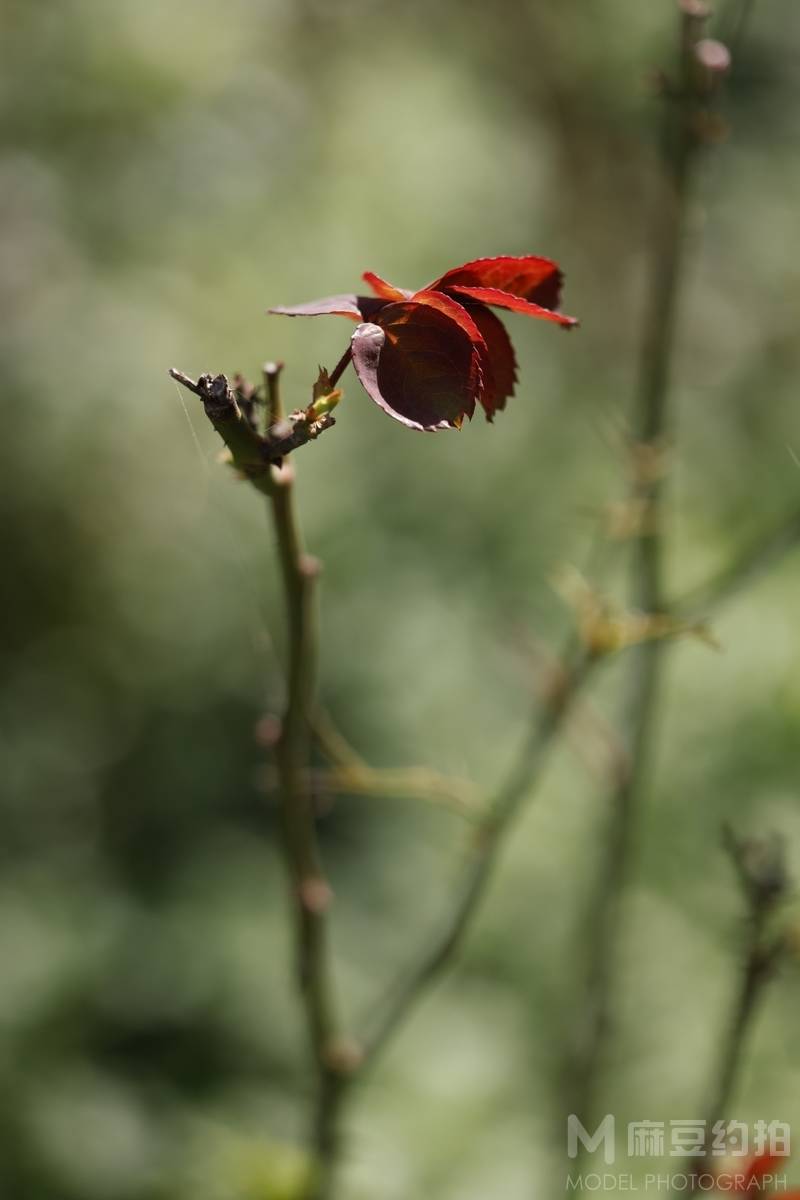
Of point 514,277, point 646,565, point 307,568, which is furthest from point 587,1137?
point 514,277

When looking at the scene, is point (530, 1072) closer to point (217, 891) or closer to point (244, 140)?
point (217, 891)

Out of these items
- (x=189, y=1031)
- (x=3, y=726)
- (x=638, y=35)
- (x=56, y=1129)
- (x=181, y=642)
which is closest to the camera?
(x=56, y=1129)

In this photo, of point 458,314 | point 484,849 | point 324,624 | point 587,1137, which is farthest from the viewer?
point 324,624

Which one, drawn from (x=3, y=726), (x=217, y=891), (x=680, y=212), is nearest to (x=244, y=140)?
(x=3, y=726)

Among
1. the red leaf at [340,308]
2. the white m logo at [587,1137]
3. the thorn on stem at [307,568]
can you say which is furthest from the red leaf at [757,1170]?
the red leaf at [340,308]

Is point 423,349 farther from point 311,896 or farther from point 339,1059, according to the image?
point 339,1059

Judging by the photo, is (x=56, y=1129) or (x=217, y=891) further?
(x=217, y=891)

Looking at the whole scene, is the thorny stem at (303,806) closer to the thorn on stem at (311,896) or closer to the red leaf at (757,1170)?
the thorn on stem at (311,896)
